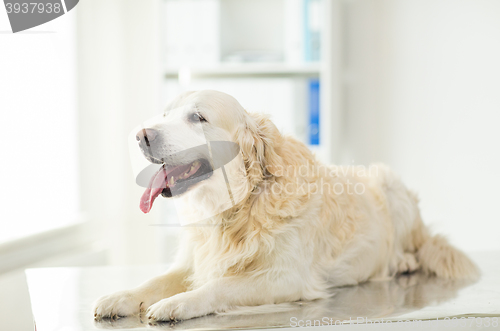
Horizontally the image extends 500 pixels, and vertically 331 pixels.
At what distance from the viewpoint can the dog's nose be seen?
901 mm

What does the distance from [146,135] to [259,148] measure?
28cm

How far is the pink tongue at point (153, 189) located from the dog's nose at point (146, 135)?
2.8 inches

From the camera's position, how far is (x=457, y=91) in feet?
7.40

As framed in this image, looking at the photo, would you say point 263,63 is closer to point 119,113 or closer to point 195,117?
point 119,113

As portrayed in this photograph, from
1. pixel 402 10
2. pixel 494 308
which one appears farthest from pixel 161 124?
pixel 402 10

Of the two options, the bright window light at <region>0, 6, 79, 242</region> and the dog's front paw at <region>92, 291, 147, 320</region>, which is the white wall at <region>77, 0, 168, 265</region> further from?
the dog's front paw at <region>92, 291, 147, 320</region>

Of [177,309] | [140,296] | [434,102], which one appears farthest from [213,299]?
[434,102]

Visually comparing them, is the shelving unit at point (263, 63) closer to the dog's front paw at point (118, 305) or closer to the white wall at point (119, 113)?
the white wall at point (119, 113)

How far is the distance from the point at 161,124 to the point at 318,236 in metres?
0.49

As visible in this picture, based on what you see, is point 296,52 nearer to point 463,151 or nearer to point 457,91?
point 457,91

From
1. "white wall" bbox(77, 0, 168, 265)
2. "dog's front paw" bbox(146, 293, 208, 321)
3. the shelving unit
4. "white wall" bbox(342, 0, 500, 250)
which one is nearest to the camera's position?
"dog's front paw" bbox(146, 293, 208, 321)

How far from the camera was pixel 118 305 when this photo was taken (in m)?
0.96

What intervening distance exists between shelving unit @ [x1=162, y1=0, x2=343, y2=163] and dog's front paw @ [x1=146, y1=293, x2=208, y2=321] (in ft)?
5.94
